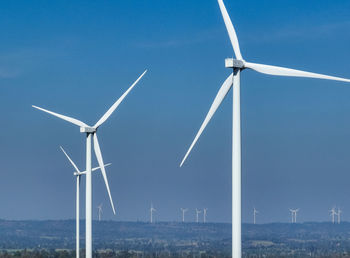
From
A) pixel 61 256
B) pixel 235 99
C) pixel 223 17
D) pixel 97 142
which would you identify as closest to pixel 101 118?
pixel 97 142

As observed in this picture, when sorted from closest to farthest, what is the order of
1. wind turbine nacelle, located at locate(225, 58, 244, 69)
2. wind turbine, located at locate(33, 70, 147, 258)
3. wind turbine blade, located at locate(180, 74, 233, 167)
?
wind turbine nacelle, located at locate(225, 58, 244, 69), wind turbine blade, located at locate(180, 74, 233, 167), wind turbine, located at locate(33, 70, 147, 258)

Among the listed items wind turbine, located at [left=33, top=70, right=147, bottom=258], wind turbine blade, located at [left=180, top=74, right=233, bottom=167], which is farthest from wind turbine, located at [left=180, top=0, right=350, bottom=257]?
wind turbine, located at [left=33, top=70, right=147, bottom=258]

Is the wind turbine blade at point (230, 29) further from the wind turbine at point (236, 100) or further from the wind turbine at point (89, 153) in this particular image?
the wind turbine at point (89, 153)

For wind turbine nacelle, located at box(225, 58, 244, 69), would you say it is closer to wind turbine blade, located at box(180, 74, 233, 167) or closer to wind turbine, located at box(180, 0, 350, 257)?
wind turbine, located at box(180, 0, 350, 257)

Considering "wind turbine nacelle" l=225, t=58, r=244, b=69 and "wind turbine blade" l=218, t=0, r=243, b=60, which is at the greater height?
"wind turbine blade" l=218, t=0, r=243, b=60

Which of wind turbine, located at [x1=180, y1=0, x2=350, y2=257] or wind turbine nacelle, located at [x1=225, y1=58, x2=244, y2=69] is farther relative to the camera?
wind turbine nacelle, located at [x1=225, y1=58, x2=244, y2=69]

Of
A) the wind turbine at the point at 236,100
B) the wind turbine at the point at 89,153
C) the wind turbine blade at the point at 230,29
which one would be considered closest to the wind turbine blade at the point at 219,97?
the wind turbine at the point at 236,100

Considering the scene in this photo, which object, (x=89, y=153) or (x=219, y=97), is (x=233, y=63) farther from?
(x=89, y=153)
